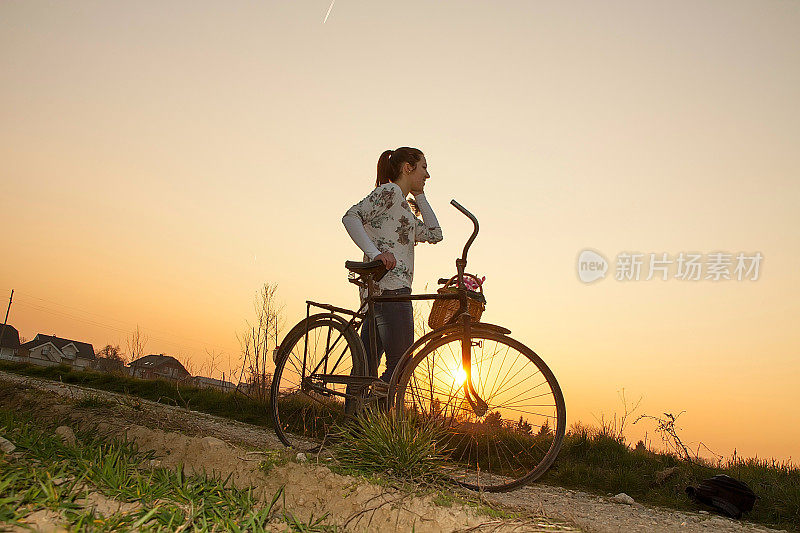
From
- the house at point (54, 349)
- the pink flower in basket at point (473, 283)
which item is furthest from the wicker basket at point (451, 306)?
the house at point (54, 349)

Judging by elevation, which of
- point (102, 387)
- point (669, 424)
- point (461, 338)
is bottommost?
point (102, 387)

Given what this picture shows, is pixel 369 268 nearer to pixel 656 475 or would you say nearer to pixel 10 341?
pixel 656 475

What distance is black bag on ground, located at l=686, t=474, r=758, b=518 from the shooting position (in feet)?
13.0

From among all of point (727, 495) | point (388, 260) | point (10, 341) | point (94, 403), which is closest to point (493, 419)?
point (388, 260)

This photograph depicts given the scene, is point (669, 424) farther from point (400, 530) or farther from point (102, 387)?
point (102, 387)

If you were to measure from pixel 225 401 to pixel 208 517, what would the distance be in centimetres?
603

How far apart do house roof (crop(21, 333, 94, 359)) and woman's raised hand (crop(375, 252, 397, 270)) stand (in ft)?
218

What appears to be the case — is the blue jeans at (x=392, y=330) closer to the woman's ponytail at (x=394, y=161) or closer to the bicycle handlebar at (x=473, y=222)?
the bicycle handlebar at (x=473, y=222)

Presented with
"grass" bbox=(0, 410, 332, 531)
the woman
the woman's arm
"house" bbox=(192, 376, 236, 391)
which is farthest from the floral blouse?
"house" bbox=(192, 376, 236, 391)

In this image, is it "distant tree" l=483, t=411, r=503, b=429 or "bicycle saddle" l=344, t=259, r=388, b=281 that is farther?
A: "bicycle saddle" l=344, t=259, r=388, b=281

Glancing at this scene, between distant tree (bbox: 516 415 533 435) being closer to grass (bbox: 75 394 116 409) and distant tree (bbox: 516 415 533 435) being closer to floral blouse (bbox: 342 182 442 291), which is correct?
floral blouse (bbox: 342 182 442 291)

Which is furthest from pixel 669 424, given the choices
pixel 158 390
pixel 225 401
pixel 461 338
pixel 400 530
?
pixel 158 390

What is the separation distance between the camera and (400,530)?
251 centimetres

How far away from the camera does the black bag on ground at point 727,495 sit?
13.0ft
